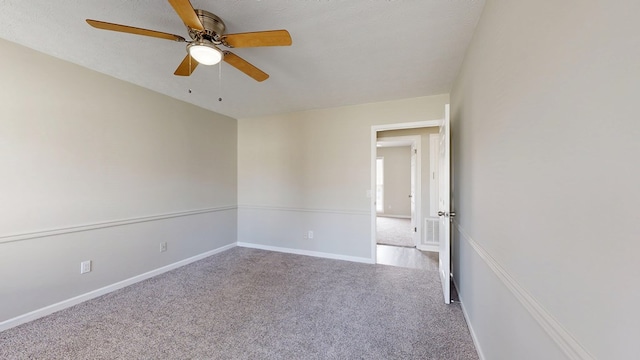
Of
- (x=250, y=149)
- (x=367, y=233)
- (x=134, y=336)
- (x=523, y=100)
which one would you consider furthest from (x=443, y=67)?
(x=134, y=336)

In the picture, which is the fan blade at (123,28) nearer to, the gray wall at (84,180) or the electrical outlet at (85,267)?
the gray wall at (84,180)

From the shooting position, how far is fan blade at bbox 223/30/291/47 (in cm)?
145

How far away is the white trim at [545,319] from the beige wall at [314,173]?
2.34 m

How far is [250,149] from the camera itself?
14.4 feet

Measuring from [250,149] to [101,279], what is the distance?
8.78 ft

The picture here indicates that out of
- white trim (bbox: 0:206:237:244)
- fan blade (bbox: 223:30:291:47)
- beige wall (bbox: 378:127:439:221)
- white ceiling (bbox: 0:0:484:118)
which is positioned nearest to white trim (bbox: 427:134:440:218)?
beige wall (bbox: 378:127:439:221)

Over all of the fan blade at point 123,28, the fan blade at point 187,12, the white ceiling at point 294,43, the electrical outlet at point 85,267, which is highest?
the white ceiling at point 294,43

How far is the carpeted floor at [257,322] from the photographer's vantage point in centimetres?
174

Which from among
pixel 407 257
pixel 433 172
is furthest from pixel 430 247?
pixel 433 172

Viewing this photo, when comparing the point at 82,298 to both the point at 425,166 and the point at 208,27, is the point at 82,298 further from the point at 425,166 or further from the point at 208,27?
the point at 425,166

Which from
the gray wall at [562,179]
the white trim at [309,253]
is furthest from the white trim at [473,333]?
the white trim at [309,253]

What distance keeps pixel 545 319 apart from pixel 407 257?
3.16 meters

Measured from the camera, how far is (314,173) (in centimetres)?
391

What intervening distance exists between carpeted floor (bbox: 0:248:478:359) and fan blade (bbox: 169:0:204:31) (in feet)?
7.27
